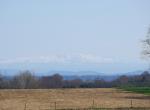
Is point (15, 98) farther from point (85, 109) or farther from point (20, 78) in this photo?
point (20, 78)

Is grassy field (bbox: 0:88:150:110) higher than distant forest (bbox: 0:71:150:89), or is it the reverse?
distant forest (bbox: 0:71:150:89)

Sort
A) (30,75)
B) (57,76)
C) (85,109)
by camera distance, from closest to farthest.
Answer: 1. (85,109)
2. (30,75)
3. (57,76)

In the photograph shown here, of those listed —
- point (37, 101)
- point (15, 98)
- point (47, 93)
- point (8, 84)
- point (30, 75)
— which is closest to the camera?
point (37, 101)

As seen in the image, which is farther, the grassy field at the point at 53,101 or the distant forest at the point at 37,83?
the distant forest at the point at 37,83

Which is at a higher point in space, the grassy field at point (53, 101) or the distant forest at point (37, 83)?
the distant forest at point (37, 83)

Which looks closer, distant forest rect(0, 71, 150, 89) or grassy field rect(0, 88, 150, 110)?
grassy field rect(0, 88, 150, 110)

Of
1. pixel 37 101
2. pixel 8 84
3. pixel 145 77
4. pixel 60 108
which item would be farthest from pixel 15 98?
pixel 145 77

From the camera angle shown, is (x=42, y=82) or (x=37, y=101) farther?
(x=42, y=82)

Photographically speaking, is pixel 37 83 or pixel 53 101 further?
pixel 37 83

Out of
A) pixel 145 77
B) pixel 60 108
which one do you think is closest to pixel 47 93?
pixel 60 108

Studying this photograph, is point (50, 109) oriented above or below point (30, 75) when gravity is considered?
below

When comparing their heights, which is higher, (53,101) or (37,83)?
(37,83)

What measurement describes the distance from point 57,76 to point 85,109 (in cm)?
6387

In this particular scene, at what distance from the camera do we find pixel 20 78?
8044 cm
